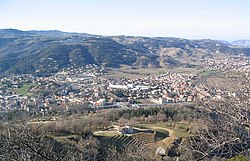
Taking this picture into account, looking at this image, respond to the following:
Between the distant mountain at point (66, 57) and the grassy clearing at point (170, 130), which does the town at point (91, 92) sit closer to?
the grassy clearing at point (170, 130)

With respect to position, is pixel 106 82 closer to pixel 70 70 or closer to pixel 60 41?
pixel 70 70

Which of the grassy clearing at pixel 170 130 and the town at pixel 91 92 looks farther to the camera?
the town at pixel 91 92

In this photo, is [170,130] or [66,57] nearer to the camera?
[170,130]

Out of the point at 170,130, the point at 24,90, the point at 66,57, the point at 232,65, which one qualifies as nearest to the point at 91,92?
the point at 24,90

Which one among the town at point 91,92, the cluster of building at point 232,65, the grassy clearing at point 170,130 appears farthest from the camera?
the town at point 91,92

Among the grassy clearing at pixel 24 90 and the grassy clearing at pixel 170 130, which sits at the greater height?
the grassy clearing at pixel 170 130

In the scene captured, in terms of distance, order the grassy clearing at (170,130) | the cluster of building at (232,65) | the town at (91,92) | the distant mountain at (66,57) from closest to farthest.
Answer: the cluster of building at (232,65)
the grassy clearing at (170,130)
the town at (91,92)
the distant mountain at (66,57)

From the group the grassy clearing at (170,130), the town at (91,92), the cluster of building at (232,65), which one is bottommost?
the town at (91,92)

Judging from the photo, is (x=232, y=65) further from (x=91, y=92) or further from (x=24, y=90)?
(x=24, y=90)

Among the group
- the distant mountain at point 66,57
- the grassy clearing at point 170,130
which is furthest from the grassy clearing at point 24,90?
the grassy clearing at point 170,130

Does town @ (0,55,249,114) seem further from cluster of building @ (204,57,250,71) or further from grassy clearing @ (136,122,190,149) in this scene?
grassy clearing @ (136,122,190,149)

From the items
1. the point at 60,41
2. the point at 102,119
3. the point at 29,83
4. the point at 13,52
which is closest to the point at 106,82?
the point at 29,83
